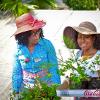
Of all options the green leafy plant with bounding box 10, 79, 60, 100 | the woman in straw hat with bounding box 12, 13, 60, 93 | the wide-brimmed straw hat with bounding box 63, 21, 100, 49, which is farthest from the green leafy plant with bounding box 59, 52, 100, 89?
the woman in straw hat with bounding box 12, 13, 60, 93

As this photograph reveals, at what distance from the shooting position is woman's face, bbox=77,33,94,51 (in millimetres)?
4254

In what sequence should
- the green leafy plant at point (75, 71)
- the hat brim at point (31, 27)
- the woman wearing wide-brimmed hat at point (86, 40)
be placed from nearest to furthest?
the green leafy plant at point (75, 71) < the woman wearing wide-brimmed hat at point (86, 40) < the hat brim at point (31, 27)

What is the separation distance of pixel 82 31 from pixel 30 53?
0.63m

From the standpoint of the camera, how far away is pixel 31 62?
440 centimetres

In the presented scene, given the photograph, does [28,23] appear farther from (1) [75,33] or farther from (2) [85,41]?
(2) [85,41]

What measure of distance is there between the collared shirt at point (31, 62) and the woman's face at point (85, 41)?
12.8 inches

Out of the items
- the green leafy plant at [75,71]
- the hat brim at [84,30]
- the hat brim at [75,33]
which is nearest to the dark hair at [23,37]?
the hat brim at [75,33]

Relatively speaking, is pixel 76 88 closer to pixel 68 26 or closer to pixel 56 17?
pixel 68 26

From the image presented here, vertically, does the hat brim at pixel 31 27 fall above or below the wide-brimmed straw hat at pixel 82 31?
above

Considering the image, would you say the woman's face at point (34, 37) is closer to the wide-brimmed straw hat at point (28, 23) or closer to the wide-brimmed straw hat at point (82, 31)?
the wide-brimmed straw hat at point (28, 23)

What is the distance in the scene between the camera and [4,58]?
23.7 feet

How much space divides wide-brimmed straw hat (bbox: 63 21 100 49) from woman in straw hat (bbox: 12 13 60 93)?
244 millimetres

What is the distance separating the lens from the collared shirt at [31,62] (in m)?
4.36

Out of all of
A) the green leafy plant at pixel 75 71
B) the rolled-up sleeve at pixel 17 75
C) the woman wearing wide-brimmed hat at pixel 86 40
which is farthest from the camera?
the rolled-up sleeve at pixel 17 75
